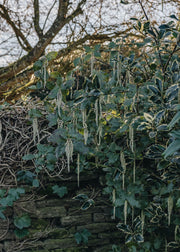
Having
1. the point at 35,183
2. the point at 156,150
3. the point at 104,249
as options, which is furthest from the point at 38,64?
the point at 104,249

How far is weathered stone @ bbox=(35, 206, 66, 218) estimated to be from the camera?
235 centimetres

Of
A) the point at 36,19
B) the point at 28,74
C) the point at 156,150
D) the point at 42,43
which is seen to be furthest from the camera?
the point at 28,74

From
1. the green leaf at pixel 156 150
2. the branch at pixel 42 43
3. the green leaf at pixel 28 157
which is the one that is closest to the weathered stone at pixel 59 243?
the green leaf at pixel 28 157

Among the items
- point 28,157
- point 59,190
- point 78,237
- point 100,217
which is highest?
point 28,157

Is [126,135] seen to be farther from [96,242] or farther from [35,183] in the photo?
[96,242]

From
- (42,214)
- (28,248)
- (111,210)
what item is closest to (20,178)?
(42,214)

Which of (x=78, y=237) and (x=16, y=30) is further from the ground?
(x=16, y=30)

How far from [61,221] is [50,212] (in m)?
0.12

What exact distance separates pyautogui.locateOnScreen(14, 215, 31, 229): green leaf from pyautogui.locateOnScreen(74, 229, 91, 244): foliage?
1.28 feet

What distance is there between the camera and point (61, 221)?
2.39 m

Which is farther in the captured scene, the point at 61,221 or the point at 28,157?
the point at 61,221

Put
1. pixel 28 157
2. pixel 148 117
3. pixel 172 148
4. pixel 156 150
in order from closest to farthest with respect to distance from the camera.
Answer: pixel 172 148
pixel 148 117
pixel 156 150
pixel 28 157

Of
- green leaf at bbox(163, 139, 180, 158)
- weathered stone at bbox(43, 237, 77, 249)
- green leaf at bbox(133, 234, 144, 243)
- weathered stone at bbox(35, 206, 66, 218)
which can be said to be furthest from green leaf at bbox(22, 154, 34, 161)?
green leaf at bbox(163, 139, 180, 158)

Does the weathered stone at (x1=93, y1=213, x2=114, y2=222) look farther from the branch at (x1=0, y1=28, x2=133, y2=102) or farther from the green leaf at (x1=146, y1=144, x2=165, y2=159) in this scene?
the branch at (x1=0, y1=28, x2=133, y2=102)
